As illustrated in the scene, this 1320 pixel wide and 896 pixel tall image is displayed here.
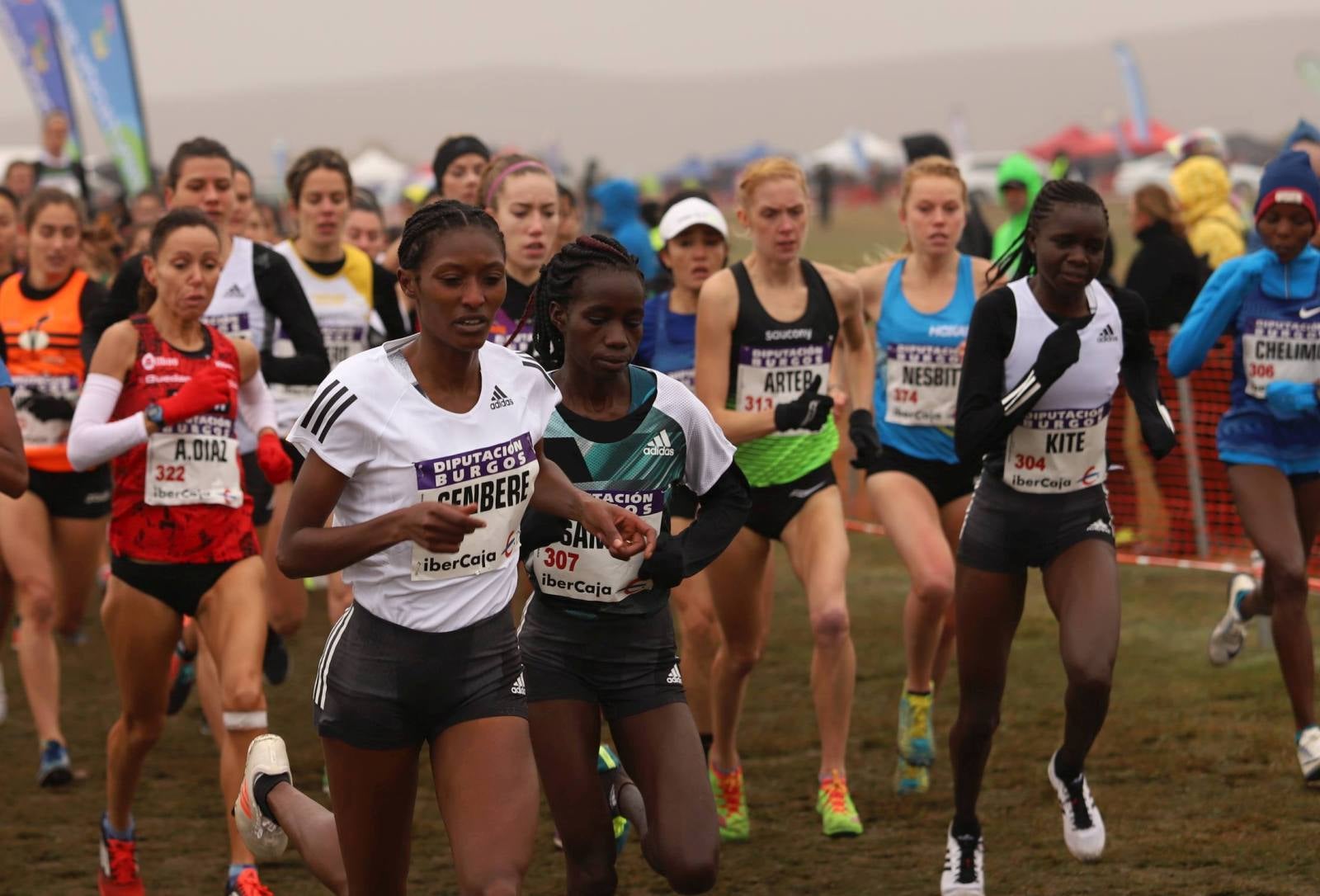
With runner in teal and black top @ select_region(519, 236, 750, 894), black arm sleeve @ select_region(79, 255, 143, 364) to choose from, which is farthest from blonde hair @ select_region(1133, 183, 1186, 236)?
runner in teal and black top @ select_region(519, 236, 750, 894)

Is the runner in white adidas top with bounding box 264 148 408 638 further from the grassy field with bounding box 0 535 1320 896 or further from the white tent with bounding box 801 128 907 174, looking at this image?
the white tent with bounding box 801 128 907 174

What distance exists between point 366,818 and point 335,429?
0.95 m

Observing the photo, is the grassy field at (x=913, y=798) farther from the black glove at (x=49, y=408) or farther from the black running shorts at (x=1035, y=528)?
the black glove at (x=49, y=408)

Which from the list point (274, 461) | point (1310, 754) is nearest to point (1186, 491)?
point (1310, 754)

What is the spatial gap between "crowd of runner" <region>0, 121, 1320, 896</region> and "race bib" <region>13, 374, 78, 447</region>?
22 millimetres

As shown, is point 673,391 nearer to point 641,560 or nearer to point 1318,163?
point 641,560

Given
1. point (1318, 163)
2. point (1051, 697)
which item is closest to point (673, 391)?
point (1051, 697)

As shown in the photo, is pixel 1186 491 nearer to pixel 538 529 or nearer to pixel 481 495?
pixel 538 529

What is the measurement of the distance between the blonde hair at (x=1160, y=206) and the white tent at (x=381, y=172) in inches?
1651

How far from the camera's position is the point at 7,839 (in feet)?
23.2

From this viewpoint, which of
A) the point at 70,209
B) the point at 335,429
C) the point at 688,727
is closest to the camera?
the point at 335,429

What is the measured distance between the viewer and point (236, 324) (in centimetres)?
773

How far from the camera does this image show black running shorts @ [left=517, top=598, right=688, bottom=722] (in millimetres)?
4996

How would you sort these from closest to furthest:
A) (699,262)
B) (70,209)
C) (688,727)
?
(688,727), (699,262), (70,209)
